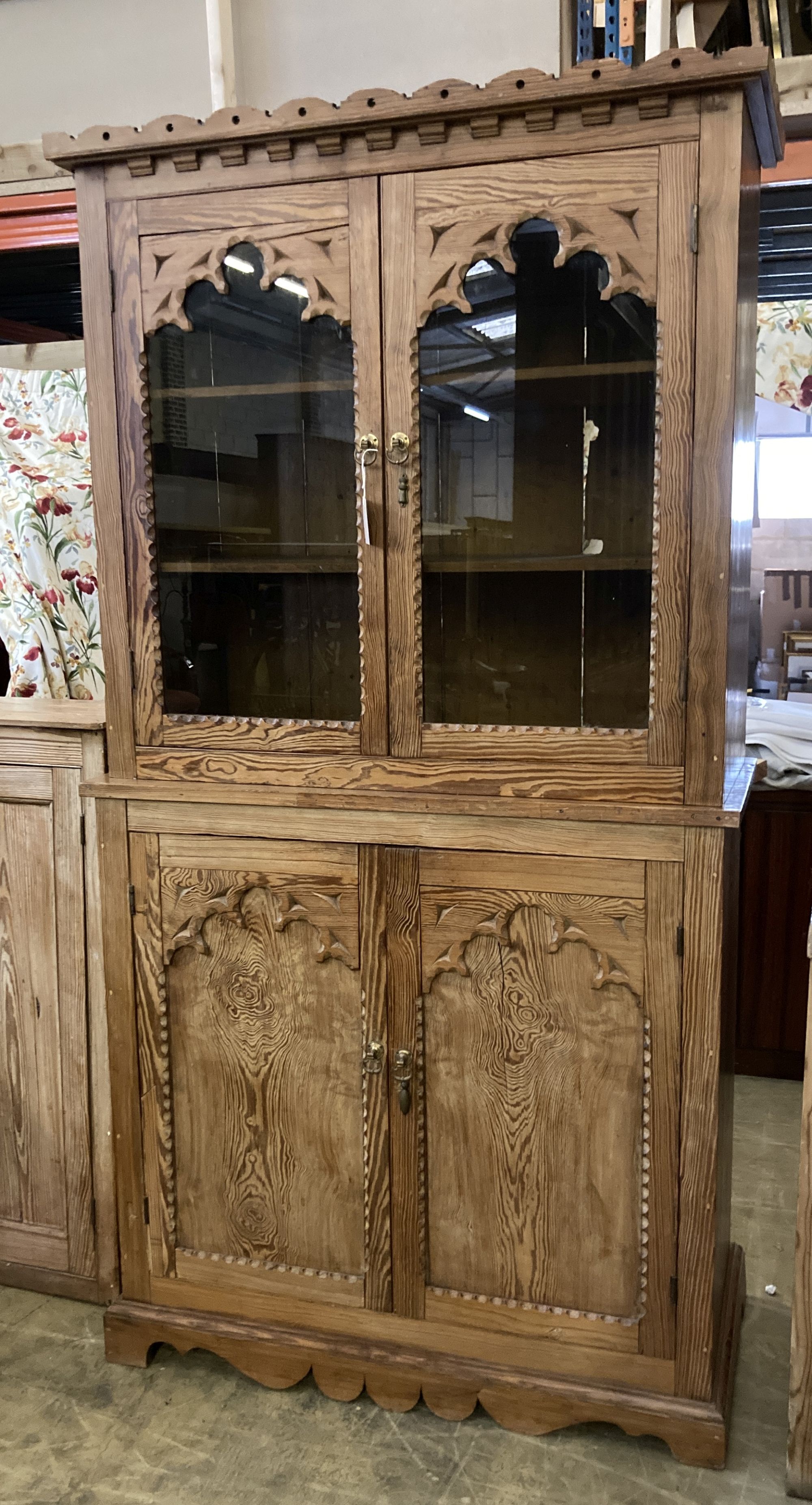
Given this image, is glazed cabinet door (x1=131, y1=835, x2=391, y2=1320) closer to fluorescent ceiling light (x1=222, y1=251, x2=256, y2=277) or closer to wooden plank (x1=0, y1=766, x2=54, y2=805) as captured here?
wooden plank (x1=0, y1=766, x2=54, y2=805)

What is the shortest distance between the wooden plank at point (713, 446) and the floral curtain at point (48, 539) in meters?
1.49

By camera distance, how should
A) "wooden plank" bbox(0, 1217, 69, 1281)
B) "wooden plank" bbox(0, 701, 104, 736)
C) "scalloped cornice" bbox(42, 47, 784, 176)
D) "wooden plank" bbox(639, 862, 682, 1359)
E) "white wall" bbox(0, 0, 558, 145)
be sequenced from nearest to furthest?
"scalloped cornice" bbox(42, 47, 784, 176) → "wooden plank" bbox(639, 862, 682, 1359) → "wooden plank" bbox(0, 701, 104, 736) → "wooden plank" bbox(0, 1217, 69, 1281) → "white wall" bbox(0, 0, 558, 145)

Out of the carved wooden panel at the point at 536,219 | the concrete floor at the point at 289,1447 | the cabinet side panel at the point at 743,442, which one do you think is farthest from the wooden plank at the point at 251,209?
the concrete floor at the point at 289,1447

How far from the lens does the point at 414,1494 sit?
1748 mm

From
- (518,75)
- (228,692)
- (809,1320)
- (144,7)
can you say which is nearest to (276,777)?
(228,692)

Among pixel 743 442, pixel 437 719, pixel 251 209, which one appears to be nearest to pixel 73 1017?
pixel 437 719

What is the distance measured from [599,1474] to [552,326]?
1.79 meters

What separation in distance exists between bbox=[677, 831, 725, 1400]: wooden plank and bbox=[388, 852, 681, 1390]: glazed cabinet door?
0.8 inches

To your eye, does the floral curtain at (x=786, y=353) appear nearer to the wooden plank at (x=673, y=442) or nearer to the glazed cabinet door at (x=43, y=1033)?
the wooden plank at (x=673, y=442)

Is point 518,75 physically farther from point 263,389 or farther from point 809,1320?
point 809,1320

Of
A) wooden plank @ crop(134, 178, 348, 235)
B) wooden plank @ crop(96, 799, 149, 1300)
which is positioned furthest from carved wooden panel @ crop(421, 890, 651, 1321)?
wooden plank @ crop(134, 178, 348, 235)

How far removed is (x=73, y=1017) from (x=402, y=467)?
1.24 m

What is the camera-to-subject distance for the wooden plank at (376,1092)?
182cm

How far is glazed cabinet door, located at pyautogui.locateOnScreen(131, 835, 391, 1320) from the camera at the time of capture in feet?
6.12
